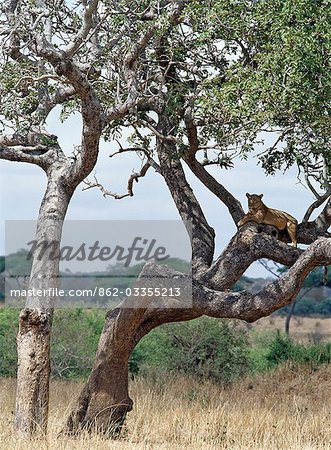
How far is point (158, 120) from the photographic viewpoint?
488 inches

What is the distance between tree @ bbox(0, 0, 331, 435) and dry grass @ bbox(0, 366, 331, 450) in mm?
594

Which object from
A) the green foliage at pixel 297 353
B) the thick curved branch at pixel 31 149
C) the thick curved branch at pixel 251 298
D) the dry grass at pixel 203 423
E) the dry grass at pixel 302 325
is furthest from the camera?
the dry grass at pixel 302 325

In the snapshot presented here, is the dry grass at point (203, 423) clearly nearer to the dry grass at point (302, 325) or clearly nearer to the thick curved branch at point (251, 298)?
the thick curved branch at point (251, 298)

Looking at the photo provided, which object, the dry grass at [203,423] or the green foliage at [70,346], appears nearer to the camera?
the dry grass at [203,423]

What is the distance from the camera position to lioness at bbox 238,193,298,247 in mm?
11953

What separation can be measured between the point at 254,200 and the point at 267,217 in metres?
0.26

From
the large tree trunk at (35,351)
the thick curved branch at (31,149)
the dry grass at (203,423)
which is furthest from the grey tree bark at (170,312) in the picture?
the thick curved branch at (31,149)

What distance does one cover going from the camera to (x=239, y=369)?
18.7 m

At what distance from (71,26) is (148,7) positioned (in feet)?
5.67

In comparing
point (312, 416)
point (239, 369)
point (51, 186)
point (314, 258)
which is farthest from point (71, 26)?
point (239, 369)

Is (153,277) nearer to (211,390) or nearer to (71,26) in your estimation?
(71,26)

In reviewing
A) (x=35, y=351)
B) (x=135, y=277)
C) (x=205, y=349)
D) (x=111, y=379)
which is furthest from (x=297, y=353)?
(x=35, y=351)

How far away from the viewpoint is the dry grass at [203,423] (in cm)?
1034

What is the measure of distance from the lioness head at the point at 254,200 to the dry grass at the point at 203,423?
251 cm
